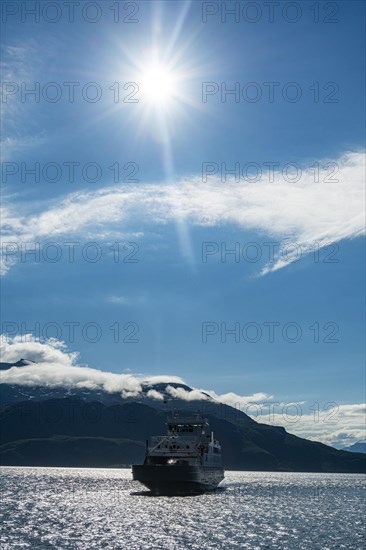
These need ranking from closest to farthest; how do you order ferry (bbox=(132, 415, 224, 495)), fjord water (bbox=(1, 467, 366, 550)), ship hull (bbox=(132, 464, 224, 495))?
fjord water (bbox=(1, 467, 366, 550)) → ship hull (bbox=(132, 464, 224, 495)) → ferry (bbox=(132, 415, 224, 495))

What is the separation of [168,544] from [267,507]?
71.0 meters

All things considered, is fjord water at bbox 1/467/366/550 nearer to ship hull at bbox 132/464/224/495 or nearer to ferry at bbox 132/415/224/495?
ship hull at bbox 132/464/224/495

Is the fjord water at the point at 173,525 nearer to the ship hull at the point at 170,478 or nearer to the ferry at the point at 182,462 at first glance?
the ship hull at the point at 170,478

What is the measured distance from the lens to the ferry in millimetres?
134250

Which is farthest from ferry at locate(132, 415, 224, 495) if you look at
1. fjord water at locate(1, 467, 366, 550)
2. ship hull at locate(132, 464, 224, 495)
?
fjord water at locate(1, 467, 366, 550)

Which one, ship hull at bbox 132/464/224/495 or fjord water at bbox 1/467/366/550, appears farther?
ship hull at bbox 132/464/224/495

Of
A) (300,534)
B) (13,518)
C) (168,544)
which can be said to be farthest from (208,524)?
(13,518)

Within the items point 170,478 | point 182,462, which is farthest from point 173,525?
point 182,462

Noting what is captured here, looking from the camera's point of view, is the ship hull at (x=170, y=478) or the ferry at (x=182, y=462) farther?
the ferry at (x=182, y=462)

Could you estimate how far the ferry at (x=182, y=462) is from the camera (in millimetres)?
134250

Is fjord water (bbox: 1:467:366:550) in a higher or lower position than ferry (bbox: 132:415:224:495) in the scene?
lower

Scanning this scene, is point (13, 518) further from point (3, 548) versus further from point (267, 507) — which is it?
point (267, 507)

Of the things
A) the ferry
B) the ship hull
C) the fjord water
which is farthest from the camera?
the ferry

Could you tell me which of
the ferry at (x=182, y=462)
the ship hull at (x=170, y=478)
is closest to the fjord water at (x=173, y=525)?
the ship hull at (x=170, y=478)
